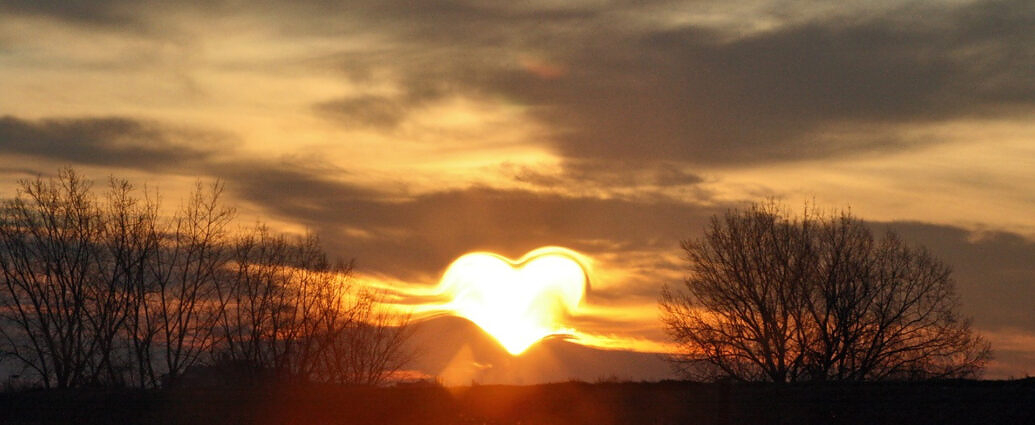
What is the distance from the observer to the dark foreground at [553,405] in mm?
24703

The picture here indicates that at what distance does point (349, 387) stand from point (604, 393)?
9491 mm

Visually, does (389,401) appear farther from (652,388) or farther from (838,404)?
(838,404)

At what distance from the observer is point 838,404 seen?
26.3 meters

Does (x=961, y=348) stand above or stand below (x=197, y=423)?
above

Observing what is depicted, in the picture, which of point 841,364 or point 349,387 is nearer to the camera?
point 349,387

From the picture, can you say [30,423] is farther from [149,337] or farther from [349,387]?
[149,337]

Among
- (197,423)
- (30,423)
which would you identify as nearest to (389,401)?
Answer: (197,423)

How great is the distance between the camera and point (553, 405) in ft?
100

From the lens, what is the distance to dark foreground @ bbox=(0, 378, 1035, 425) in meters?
24.7

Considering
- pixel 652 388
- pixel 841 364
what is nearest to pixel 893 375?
pixel 841 364

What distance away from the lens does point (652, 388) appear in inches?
Answer: 1203

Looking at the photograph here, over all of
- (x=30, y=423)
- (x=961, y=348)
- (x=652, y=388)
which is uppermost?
(x=961, y=348)

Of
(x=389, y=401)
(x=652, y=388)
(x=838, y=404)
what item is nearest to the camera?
(x=838, y=404)

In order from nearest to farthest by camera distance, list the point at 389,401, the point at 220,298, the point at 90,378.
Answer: the point at 389,401, the point at 90,378, the point at 220,298
